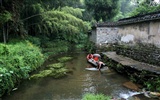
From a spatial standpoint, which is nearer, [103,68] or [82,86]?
[82,86]

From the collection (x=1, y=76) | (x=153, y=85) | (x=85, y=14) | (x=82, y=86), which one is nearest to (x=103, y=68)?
(x=82, y=86)

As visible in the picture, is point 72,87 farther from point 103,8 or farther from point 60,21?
point 103,8

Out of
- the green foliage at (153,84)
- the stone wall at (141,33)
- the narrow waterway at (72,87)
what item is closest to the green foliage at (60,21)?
the stone wall at (141,33)

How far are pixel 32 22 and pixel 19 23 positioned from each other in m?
4.02

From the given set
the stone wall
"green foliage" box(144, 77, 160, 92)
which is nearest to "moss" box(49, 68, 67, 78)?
"green foliage" box(144, 77, 160, 92)

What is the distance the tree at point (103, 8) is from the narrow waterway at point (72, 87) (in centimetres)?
1500

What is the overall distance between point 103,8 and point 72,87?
17.3 m

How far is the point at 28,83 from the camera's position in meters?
7.05

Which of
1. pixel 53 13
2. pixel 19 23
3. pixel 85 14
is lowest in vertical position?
pixel 19 23

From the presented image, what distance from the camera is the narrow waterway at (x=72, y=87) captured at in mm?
5648

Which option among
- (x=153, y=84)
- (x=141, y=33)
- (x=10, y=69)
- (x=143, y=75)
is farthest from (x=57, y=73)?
(x=141, y=33)

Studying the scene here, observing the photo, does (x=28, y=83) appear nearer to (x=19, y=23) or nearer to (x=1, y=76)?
(x=1, y=76)

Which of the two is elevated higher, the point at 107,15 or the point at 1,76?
the point at 107,15

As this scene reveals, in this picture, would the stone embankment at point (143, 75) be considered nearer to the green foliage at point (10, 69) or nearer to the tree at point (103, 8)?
the green foliage at point (10, 69)
